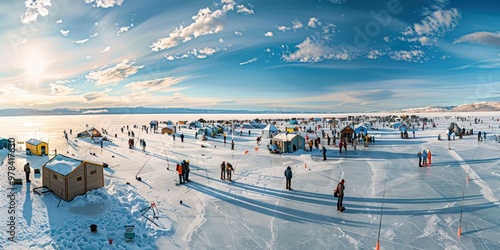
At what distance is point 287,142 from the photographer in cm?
2636

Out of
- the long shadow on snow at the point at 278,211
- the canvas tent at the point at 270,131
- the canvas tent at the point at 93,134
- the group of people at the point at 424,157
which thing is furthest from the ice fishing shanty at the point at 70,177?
the canvas tent at the point at 93,134

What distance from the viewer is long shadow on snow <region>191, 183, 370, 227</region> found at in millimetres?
9961

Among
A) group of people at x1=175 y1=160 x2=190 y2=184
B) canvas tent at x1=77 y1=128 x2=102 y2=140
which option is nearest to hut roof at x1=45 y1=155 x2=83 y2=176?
group of people at x1=175 y1=160 x2=190 y2=184

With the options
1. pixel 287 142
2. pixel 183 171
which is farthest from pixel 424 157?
pixel 183 171

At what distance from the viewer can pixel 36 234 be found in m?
8.19

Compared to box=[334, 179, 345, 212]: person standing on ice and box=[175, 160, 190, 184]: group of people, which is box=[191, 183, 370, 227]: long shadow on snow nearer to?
box=[334, 179, 345, 212]: person standing on ice

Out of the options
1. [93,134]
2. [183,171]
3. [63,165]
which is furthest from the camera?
[93,134]

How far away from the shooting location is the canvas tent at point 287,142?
26.4m

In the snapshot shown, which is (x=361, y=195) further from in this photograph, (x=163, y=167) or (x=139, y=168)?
(x=139, y=168)

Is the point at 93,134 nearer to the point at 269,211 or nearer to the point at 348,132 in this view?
the point at 348,132

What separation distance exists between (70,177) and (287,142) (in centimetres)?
1916

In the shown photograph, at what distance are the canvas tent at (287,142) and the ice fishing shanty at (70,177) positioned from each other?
17.4 m

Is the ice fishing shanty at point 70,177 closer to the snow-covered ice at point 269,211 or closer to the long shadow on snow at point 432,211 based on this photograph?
the snow-covered ice at point 269,211

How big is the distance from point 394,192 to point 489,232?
4633 mm
